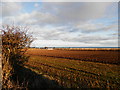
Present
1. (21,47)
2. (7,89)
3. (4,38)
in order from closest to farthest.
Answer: (7,89) < (4,38) < (21,47)

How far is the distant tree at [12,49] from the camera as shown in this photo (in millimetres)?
5816

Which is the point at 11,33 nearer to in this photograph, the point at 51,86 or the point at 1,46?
the point at 1,46

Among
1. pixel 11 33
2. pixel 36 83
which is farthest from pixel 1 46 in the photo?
pixel 36 83

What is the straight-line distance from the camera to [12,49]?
665 cm

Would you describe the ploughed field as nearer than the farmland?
No

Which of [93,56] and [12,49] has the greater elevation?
[12,49]

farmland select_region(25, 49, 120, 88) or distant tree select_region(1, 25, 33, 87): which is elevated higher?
distant tree select_region(1, 25, 33, 87)

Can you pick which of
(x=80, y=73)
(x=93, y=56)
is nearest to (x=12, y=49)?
(x=80, y=73)

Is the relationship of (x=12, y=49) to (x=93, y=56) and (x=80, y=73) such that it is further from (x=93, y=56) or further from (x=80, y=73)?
(x=93, y=56)

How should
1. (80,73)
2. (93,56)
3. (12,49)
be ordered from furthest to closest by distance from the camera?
(93,56)
(80,73)
(12,49)

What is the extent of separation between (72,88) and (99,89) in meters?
1.61

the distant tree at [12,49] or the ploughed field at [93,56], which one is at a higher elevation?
the distant tree at [12,49]

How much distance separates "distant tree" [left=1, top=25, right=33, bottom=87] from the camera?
5816mm

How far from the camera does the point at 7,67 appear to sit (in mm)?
5859
